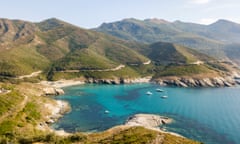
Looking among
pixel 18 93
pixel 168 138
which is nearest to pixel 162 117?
pixel 168 138

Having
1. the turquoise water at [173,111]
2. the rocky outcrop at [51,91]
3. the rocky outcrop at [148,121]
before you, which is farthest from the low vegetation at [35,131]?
the rocky outcrop at [51,91]

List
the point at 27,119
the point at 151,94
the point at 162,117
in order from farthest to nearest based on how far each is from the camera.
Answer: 1. the point at 151,94
2. the point at 162,117
3. the point at 27,119

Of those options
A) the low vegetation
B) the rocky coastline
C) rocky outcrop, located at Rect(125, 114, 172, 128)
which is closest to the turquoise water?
the rocky coastline

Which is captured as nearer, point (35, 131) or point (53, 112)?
point (35, 131)

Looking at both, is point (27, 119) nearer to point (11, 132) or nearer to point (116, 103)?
point (11, 132)

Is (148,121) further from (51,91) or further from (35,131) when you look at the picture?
(51,91)

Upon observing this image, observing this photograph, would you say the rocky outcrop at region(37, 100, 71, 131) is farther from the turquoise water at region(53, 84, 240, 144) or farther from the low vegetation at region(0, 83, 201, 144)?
the turquoise water at region(53, 84, 240, 144)

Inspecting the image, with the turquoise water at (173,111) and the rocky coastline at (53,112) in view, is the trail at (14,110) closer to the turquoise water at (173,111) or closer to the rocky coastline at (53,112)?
the rocky coastline at (53,112)

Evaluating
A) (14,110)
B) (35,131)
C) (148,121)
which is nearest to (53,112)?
(14,110)
